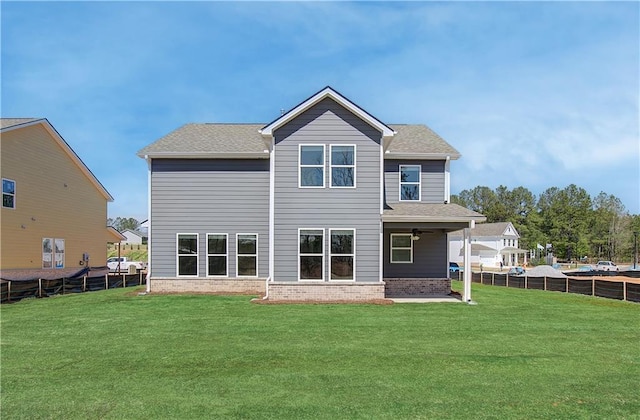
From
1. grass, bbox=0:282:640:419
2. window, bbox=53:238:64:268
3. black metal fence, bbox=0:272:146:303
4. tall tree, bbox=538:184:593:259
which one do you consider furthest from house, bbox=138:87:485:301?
tall tree, bbox=538:184:593:259

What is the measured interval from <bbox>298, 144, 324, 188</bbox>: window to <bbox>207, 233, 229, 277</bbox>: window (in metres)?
4.47

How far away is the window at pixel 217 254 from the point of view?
682 inches

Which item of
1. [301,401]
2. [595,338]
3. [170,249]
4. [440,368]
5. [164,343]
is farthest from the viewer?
[170,249]

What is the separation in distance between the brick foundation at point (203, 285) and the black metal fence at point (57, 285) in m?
4.01

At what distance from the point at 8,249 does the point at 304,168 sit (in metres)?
12.7

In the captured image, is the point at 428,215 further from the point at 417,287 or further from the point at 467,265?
the point at 417,287

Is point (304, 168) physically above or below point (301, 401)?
above

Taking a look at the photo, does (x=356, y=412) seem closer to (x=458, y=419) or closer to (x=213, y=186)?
(x=458, y=419)

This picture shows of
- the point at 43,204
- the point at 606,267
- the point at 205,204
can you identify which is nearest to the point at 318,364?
the point at 205,204

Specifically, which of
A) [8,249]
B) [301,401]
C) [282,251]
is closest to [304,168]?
[282,251]

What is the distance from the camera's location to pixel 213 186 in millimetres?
17453

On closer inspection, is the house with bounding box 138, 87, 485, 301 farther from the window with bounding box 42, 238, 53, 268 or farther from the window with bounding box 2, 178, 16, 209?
the window with bounding box 42, 238, 53, 268

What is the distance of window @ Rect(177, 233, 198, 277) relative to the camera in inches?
682

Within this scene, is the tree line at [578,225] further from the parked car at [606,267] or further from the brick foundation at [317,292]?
the brick foundation at [317,292]
